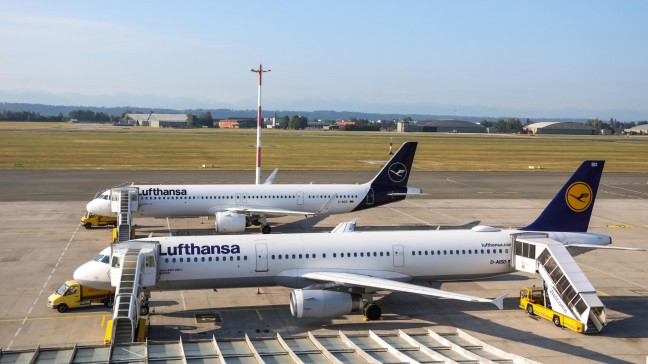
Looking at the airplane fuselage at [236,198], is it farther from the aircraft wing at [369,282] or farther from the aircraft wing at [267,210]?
the aircraft wing at [369,282]

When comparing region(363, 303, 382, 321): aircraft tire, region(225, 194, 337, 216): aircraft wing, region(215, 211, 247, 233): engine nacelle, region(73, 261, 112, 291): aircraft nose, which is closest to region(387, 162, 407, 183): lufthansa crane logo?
region(225, 194, 337, 216): aircraft wing

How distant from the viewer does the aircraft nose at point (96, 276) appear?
104 ft

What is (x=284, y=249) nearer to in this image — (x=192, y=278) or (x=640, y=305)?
(x=192, y=278)

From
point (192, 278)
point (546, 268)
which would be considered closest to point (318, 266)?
point (192, 278)

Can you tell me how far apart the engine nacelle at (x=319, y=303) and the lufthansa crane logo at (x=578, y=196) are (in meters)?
15.5

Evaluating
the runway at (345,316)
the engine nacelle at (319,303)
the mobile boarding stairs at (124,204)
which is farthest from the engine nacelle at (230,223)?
the engine nacelle at (319,303)

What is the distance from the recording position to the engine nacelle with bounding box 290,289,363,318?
3059 centimetres

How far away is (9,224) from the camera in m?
56.8

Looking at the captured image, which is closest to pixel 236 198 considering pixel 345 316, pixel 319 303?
pixel 345 316

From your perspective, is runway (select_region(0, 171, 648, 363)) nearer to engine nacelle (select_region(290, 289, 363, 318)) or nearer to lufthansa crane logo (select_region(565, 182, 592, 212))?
engine nacelle (select_region(290, 289, 363, 318))

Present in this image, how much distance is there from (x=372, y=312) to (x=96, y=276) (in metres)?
13.9

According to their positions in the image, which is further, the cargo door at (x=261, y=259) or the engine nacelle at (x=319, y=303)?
the cargo door at (x=261, y=259)

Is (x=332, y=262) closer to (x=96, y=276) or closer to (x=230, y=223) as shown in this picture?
(x=96, y=276)

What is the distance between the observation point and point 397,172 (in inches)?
2281
